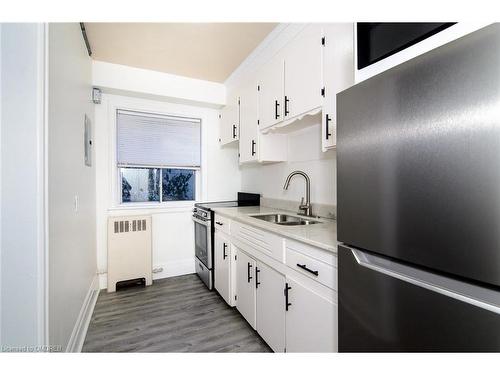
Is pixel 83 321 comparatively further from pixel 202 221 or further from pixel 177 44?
pixel 177 44

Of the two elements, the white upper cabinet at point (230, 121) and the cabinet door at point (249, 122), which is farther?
the white upper cabinet at point (230, 121)

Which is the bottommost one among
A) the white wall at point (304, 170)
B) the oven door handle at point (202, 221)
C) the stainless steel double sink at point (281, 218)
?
the oven door handle at point (202, 221)

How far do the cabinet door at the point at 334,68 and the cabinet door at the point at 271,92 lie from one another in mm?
507

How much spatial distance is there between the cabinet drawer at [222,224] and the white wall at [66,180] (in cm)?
118

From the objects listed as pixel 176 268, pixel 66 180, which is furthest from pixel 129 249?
pixel 66 180

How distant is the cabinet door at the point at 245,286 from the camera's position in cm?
179

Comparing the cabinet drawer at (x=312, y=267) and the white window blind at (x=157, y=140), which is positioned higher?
the white window blind at (x=157, y=140)

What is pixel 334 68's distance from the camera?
4.58ft

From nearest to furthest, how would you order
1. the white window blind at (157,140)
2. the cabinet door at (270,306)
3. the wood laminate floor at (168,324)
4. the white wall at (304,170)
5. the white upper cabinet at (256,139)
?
the cabinet door at (270,306) → the wood laminate floor at (168,324) → the white wall at (304,170) → the white upper cabinet at (256,139) → the white window blind at (157,140)

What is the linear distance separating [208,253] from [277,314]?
128 centimetres

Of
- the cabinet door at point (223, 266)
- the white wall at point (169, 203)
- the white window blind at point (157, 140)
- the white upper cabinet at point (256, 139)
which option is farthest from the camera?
the white window blind at point (157, 140)

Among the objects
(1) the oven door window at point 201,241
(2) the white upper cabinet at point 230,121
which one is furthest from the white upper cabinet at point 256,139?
(1) the oven door window at point 201,241

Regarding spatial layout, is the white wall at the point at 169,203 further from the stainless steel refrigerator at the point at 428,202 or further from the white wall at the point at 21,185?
the stainless steel refrigerator at the point at 428,202
